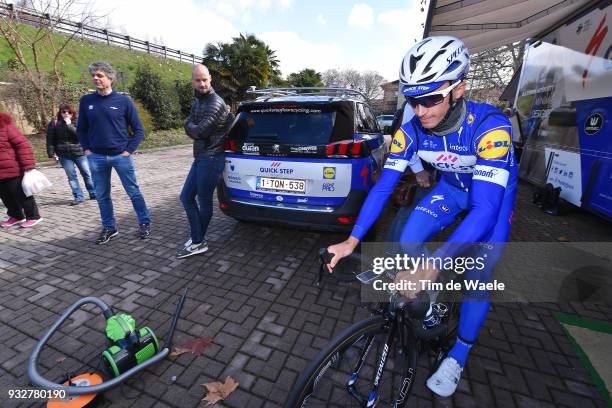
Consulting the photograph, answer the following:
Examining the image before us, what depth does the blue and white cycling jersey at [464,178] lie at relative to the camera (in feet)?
5.24

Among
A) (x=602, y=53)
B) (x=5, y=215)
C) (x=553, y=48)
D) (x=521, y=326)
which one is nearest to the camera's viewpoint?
(x=521, y=326)

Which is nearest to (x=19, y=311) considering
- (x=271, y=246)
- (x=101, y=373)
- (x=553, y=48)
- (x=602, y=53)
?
(x=101, y=373)

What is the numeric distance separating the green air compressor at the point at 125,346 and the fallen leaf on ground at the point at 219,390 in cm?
52

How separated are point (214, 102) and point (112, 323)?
8.04 feet

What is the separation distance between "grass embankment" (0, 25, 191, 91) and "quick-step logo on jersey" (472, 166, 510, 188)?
2024cm

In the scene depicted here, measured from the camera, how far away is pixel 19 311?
285 cm

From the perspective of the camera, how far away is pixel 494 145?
1.68 metres

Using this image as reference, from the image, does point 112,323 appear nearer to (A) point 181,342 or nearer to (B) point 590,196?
(A) point 181,342

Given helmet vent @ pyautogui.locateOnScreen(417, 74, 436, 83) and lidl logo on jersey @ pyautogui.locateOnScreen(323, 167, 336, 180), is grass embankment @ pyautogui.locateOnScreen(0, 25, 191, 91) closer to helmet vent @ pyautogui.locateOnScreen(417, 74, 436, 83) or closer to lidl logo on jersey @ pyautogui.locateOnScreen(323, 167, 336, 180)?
lidl logo on jersey @ pyautogui.locateOnScreen(323, 167, 336, 180)

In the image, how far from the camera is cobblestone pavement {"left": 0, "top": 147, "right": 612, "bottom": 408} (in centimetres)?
210

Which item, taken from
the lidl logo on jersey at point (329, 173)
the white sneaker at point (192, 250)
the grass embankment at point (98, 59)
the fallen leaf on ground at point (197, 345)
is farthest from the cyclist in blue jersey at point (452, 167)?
the grass embankment at point (98, 59)

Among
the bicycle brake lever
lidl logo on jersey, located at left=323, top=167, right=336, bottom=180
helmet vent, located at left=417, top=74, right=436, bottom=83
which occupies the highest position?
helmet vent, located at left=417, top=74, right=436, bottom=83

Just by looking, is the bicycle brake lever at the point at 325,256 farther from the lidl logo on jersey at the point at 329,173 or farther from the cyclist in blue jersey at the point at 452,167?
the lidl logo on jersey at the point at 329,173

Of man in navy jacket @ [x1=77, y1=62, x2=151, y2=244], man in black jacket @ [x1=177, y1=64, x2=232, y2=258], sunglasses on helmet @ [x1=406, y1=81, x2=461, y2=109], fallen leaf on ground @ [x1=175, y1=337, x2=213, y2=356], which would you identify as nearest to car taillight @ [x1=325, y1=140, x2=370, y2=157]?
man in black jacket @ [x1=177, y1=64, x2=232, y2=258]
